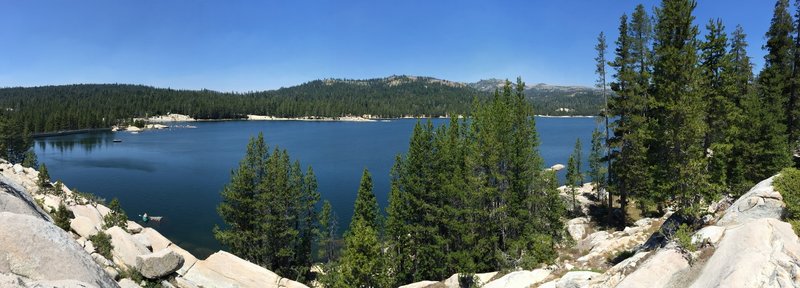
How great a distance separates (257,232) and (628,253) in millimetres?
31048

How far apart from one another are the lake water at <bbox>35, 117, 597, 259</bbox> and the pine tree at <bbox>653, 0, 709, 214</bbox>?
24282 millimetres

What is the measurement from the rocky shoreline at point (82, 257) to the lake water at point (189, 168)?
1546 centimetres

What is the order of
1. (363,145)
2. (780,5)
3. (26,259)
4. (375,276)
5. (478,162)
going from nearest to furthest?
(26,259), (375,276), (478,162), (780,5), (363,145)

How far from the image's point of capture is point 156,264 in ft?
78.6

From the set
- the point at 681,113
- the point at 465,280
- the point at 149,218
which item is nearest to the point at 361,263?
the point at 465,280

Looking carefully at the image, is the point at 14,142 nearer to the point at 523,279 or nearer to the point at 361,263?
the point at 361,263

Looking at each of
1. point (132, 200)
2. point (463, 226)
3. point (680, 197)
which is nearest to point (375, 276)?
point (463, 226)

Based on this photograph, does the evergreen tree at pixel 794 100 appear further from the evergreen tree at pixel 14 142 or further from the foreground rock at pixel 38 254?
the evergreen tree at pixel 14 142

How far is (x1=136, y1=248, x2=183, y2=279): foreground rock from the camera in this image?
78.0ft

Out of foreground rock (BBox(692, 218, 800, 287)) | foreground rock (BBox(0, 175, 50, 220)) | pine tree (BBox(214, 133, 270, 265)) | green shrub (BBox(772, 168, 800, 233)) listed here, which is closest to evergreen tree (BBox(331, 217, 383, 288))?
pine tree (BBox(214, 133, 270, 265))

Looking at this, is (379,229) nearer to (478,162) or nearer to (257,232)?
(257,232)

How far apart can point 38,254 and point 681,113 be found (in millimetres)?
25229

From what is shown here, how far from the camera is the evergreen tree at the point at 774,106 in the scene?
34125mm

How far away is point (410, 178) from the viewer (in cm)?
3622
